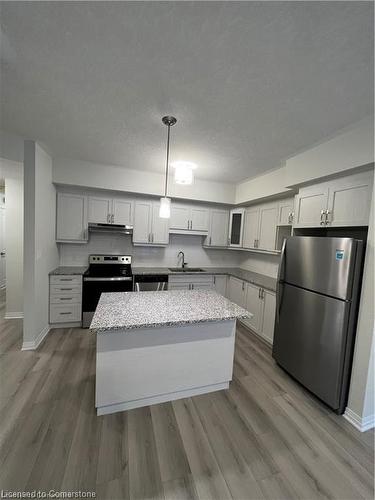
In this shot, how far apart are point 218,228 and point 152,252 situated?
4.77ft

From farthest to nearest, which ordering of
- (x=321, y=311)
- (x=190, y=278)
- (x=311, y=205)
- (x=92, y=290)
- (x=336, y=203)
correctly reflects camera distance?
(x=190, y=278)
(x=92, y=290)
(x=311, y=205)
(x=336, y=203)
(x=321, y=311)

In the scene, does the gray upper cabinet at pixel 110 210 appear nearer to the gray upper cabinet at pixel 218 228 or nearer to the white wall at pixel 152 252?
the white wall at pixel 152 252

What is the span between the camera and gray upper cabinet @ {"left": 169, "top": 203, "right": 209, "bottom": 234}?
4.02 m

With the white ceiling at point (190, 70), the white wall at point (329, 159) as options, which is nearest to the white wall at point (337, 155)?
the white wall at point (329, 159)

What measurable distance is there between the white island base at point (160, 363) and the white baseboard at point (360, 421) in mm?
1088

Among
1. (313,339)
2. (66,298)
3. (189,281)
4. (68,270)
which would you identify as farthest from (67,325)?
(313,339)

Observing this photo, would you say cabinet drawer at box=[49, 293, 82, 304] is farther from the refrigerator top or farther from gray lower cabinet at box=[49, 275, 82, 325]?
the refrigerator top

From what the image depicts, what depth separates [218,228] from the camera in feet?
14.2

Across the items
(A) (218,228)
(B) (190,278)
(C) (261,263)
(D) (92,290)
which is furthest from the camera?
(A) (218,228)

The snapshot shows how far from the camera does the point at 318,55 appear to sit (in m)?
1.20

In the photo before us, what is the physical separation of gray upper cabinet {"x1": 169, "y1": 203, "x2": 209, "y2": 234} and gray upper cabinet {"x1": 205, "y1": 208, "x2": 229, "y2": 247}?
0.43 ft

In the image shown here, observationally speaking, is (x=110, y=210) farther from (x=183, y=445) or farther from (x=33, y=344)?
(x=183, y=445)

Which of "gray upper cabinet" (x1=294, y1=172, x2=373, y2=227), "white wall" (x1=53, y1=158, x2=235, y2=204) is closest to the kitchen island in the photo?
"gray upper cabinet" (x1=294, y1=172, x2=373, y2=227)

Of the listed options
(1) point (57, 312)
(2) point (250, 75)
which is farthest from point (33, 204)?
(2) point (250, 75)
